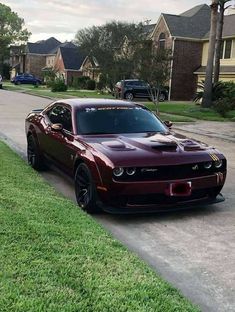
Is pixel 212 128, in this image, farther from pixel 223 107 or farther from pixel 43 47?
pixel 43 47

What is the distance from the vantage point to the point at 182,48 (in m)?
40.8

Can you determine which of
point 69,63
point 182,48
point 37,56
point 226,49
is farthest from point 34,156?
point 37,56

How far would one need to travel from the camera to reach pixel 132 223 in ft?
A: 19.7

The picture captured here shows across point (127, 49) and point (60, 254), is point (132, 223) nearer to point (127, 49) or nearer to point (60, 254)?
point (60, 254)

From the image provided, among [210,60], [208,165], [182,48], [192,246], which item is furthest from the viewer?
[182,48]

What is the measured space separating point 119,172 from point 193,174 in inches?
39.2

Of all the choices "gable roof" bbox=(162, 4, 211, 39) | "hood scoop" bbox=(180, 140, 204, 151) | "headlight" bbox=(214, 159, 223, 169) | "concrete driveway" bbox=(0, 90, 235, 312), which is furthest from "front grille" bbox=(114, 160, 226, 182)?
"gable roof" bbox=(162, 4, 211, 39)

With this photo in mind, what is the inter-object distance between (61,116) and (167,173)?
2.65 metres

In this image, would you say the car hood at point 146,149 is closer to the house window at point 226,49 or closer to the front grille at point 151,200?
the front grille at point 151,200

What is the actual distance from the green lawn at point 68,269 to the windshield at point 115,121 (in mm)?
1638

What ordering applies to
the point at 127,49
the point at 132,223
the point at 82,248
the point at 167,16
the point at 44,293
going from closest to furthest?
the point at 44,293 → the point at 82,248 → the point at 132,223 → the point at 127,49 → the point at 167,16

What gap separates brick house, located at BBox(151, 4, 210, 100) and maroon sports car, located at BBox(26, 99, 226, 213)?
33.5 m

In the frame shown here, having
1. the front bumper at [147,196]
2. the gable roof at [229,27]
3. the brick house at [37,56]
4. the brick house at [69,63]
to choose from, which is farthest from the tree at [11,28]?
the front bumper at [147,196]

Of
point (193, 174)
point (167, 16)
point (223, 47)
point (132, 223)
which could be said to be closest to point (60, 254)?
point (132, 223)
